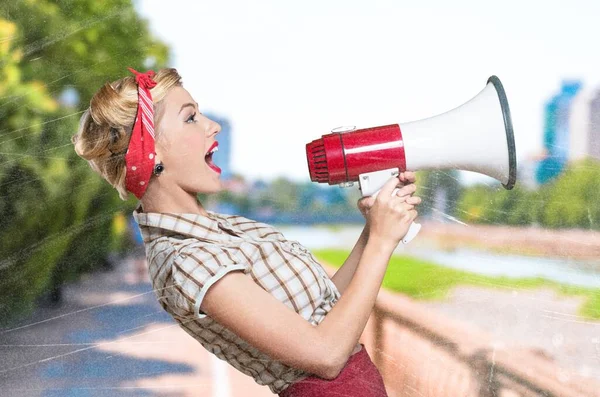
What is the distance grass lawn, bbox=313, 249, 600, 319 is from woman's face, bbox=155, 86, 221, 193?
446 millimetres

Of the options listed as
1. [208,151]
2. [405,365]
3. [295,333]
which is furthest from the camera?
[405,365]

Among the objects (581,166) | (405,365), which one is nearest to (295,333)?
(405,365)

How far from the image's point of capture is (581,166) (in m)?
1.55

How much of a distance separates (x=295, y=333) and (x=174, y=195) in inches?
11.5

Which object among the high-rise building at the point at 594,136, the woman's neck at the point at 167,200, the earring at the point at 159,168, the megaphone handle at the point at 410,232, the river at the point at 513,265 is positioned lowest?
the river at the point at 513,265

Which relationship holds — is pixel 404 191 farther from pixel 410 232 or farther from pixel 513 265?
pixel 513 265

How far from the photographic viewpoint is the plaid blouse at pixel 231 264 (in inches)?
46.3

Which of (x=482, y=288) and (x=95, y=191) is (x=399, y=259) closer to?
(x=482, y=288)

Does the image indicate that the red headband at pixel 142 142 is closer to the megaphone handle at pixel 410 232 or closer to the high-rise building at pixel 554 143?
the megaphone handle at pixel 410 232

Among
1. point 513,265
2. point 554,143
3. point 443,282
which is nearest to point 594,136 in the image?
point 554,143

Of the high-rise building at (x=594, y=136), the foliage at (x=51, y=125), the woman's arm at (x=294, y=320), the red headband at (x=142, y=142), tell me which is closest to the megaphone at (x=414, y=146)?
the woman's arm at (x=294, y=320)

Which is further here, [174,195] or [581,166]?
[581,166]

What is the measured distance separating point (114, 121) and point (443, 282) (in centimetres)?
68

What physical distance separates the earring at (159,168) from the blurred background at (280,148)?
0.34m
